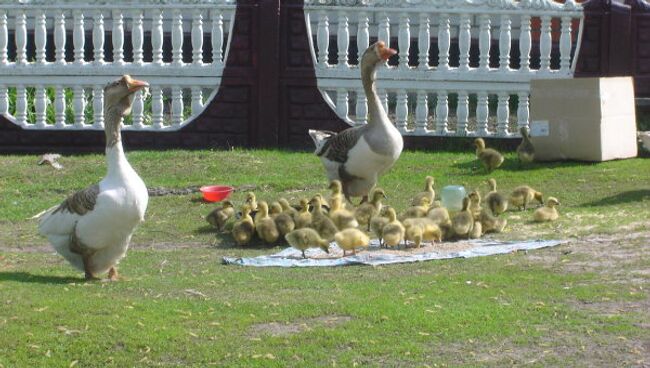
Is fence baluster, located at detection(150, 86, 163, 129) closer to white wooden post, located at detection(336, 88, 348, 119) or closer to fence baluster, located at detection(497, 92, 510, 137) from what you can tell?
white wooden post, located at detection(336, 88, 348, 119)

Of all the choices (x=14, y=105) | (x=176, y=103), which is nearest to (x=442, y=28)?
(x=176, y=103)

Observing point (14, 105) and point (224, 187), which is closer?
point (224, 187)

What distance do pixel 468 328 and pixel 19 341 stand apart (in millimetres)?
3021

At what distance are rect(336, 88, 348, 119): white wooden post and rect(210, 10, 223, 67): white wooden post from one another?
1.75 metres

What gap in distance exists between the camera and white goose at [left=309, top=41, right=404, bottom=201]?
13633 mm

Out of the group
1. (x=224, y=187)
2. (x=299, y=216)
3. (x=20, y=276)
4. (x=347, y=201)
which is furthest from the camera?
(x=224, y=187)

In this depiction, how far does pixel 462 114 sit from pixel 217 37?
366 cm

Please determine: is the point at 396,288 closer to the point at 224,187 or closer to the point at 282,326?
the point at 282,326

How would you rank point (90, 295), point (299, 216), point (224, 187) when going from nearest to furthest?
point (90, 295)
point (299, 216)
point (224, 187)

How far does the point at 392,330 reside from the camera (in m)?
8.74

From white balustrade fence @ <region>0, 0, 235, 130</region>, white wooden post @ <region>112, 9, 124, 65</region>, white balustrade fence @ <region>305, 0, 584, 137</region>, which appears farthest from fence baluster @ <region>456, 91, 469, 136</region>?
white wooden post @ <region>112, 9, 124, 65</region>

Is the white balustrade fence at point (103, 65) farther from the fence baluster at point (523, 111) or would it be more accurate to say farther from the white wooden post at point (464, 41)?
the fence baluster at point (523, 111)

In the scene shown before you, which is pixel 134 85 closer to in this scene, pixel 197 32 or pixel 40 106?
pixel 197 32

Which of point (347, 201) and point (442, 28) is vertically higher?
point (442, 28)
